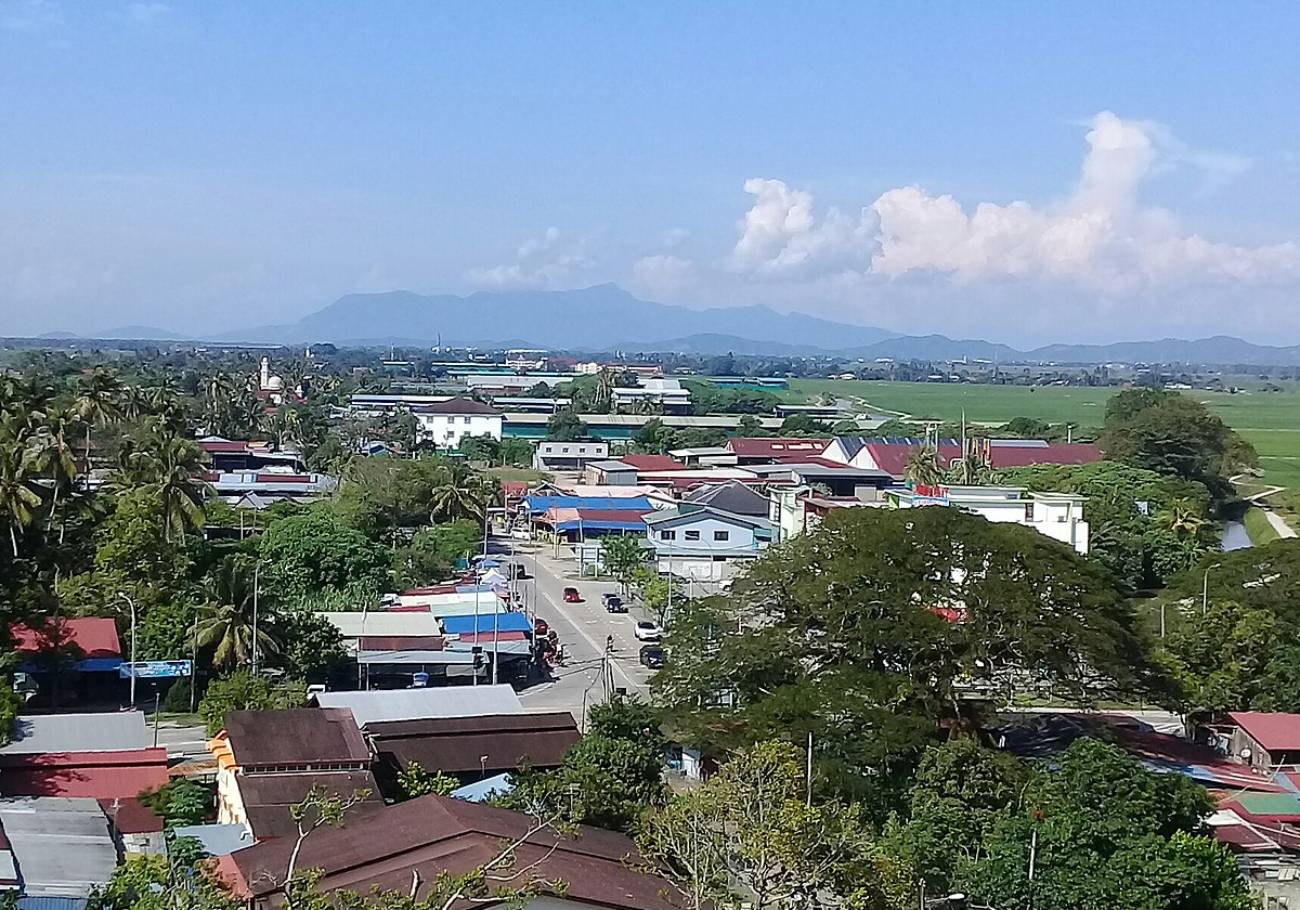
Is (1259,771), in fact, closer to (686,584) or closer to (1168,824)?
(1168,824)

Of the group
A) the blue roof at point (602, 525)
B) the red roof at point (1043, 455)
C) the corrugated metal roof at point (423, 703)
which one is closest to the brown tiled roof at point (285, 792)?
the corrugated metal roof at point (423, 703)

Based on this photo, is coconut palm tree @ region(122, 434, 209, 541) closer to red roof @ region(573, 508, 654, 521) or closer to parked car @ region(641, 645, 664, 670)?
parked car @ region(641, 645, 664, 670)

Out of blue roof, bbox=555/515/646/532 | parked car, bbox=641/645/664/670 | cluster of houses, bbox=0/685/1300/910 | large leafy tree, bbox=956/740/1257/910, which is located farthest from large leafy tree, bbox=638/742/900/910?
blue roof, bbox=555/515/646/532

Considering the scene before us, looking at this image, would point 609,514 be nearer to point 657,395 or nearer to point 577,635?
point 577,635

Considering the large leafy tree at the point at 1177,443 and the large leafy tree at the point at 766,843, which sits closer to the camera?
the large leafy tree at the point at 766,843

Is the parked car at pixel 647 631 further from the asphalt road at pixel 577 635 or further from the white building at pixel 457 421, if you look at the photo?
the white building at pixel 457 421

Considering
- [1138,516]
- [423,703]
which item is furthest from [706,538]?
[423,703]
